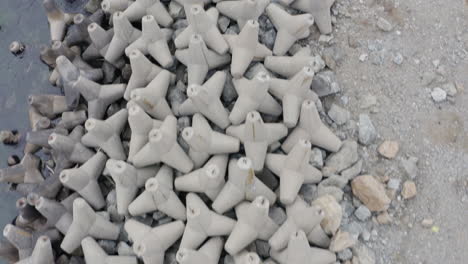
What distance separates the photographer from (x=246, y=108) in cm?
250

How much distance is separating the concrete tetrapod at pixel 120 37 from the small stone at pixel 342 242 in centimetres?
152

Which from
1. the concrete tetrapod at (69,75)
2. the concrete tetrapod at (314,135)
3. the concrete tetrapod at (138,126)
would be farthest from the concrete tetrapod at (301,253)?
the concrete tetrapod at (69,75)

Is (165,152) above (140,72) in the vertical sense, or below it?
below

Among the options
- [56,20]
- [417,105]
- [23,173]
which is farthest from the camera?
[56,20]

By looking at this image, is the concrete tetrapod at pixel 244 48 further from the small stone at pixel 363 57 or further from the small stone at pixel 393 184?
the small stone at pixel 393 184

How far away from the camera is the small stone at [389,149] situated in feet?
8.28

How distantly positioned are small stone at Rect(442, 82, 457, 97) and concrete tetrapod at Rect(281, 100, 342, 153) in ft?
2.14

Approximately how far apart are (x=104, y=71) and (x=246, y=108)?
0.96m

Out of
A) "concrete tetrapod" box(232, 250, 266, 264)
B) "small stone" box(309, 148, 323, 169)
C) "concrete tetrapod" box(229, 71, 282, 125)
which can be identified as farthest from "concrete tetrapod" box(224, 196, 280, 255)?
"concrete tetrapod" box(229, 71, 282, 125)

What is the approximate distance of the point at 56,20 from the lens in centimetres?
320

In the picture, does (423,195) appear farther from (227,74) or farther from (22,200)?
(22,200)

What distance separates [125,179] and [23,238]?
0.64 m

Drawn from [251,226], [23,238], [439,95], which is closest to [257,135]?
[251,226]

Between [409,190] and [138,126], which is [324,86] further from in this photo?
[138,126]
